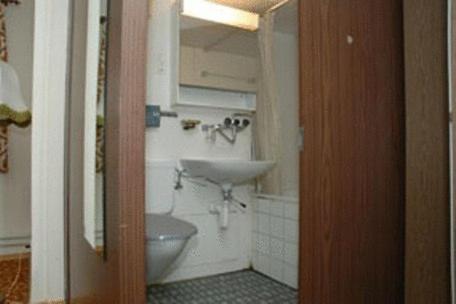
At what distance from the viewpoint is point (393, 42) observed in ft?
4.03

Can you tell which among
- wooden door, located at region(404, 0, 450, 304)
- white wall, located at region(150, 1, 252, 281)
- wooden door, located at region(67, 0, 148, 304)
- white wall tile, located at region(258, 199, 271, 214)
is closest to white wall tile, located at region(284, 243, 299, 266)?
white wall tile, located at region(258, 199, 271, 214)

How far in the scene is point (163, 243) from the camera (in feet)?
4.72

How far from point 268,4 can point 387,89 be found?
1469 mm

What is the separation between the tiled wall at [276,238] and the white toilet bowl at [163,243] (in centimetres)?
68

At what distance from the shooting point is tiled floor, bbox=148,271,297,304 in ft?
6.05

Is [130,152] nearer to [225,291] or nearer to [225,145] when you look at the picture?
[225,291]

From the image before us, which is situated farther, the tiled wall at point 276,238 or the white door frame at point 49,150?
the tiled wall at point 276,238

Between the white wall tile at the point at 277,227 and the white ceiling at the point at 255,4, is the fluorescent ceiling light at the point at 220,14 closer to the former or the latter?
the white ceiling at the point at 255,4

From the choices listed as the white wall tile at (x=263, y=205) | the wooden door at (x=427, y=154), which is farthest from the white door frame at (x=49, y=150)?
the wooden door at (x=427, y=154)

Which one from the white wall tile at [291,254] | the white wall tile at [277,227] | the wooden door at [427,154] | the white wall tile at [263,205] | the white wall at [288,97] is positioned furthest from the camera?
the white wall at [288,97]

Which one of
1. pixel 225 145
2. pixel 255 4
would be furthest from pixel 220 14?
pixel 225 145

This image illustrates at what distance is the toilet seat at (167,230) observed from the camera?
1.43m

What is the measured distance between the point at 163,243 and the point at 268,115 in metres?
1.16

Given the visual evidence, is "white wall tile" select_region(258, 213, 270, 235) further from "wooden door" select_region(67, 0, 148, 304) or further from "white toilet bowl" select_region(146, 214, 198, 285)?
"wooden door" select_region(67, 0, 148, 304)
